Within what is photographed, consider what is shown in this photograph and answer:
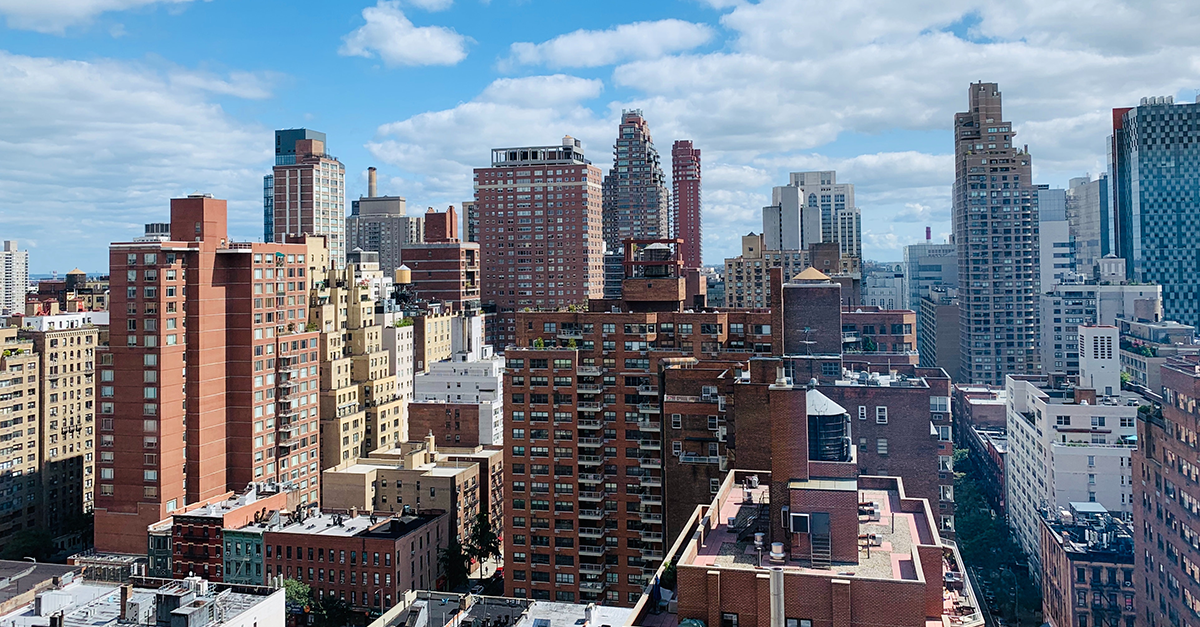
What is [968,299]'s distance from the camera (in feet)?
577

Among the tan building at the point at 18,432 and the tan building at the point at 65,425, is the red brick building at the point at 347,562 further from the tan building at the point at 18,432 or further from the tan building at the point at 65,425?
the tan building at the point at 18,432

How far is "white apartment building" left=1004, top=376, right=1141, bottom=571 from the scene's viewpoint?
94.5 metres

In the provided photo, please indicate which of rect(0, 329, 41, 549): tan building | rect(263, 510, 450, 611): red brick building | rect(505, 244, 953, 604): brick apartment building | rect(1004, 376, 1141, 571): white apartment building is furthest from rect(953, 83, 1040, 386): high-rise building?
rect(0, 329, 41, 549): tan building

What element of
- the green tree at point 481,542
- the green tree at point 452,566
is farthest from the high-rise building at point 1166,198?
the green tree at point 452,566

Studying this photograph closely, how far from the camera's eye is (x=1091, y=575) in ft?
259

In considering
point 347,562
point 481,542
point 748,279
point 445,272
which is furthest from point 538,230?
point 347,562

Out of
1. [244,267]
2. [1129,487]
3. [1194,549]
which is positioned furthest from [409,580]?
[1129,487]

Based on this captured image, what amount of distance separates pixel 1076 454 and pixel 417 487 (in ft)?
234

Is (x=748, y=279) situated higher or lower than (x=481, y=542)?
higher

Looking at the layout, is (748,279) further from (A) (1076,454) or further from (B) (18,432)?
(B) (18,432)

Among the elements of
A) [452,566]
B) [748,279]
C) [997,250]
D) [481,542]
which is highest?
[997,250]

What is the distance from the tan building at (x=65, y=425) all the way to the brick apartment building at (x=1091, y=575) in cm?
11295

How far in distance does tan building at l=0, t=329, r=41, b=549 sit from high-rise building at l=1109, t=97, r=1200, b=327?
195532mm

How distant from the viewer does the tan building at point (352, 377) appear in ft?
369
